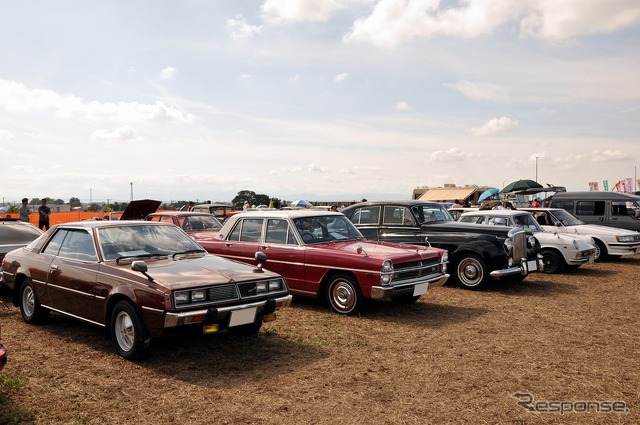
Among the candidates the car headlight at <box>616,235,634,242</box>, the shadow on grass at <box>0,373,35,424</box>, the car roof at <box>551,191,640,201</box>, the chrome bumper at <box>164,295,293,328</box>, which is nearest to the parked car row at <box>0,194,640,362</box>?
the chrome bumper at <box>164,295,293,328</box>

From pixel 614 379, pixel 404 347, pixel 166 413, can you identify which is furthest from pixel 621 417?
pixel 166 413

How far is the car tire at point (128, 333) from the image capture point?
17.7ft

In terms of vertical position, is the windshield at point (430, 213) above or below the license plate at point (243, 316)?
above

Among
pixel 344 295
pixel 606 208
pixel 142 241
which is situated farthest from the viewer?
pixel 606 208

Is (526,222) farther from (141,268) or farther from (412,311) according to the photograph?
(141,268)

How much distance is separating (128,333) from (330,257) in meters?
3.16

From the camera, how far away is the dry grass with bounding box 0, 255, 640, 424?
4320mm

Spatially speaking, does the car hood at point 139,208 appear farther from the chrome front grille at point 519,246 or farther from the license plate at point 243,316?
the license plate at point 243,316

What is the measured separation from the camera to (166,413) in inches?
170

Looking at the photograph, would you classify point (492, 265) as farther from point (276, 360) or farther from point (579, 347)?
point (276, 360)

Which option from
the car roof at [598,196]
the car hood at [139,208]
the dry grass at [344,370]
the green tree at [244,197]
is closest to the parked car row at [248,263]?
the dry grass at [344,370]

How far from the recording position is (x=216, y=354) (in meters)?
5.94

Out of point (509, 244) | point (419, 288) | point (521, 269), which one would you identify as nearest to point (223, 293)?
point (419, 288)

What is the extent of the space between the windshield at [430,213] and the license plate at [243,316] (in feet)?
19.2
